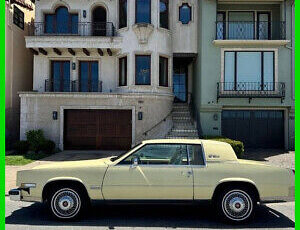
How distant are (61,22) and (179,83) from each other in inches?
331

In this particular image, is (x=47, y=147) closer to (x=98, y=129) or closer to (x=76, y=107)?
(x=76, y=107)

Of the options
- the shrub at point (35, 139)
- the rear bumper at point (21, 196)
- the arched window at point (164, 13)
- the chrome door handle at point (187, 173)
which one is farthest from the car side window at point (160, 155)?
the arched window at point (164, 13)

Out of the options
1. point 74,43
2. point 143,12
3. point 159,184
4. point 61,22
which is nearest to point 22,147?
point 74,43

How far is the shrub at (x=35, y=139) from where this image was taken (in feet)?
46.7

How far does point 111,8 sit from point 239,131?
414 inches

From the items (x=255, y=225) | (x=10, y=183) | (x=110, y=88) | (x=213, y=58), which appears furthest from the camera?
(x=110, y=88)

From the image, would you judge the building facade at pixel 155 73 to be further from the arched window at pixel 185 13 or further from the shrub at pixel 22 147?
the shrub at pixel 22 147

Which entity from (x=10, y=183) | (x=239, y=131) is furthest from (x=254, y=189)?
(x=239, y=131)

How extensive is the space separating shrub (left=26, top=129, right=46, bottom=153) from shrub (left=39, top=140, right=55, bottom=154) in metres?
0.12

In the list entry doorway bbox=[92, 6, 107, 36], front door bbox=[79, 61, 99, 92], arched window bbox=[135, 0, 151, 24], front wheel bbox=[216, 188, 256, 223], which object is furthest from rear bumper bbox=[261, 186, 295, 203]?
entry doorway bbox=[92, 6, 107, 36]

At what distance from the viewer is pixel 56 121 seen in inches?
618

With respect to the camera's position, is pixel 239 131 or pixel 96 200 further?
pixel 239 131

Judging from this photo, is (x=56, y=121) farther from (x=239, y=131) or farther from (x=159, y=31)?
(x=239, y=131)

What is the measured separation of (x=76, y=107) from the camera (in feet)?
51.2
